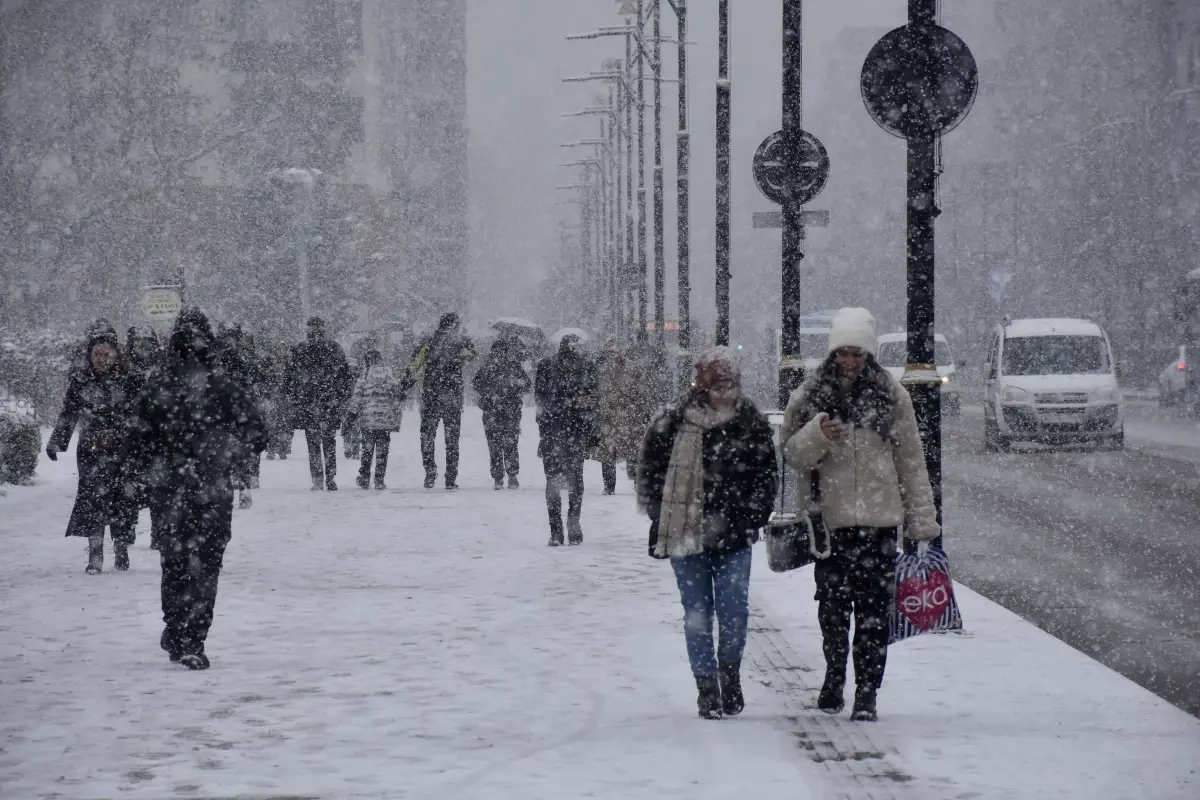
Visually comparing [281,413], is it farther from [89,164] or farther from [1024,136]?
[1024,136]

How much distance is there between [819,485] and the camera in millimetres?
7711

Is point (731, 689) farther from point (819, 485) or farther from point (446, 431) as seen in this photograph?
point (446, 431)

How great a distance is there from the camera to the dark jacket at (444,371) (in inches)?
831

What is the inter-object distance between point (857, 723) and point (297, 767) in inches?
92.6

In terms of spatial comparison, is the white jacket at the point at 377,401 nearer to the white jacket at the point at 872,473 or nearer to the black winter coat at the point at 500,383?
the black winter coat at the point at 500,383

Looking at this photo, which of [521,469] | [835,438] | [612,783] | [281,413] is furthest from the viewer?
[281,413]

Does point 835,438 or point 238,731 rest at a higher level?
point 835,438

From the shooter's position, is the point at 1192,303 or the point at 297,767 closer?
the point at 297,767

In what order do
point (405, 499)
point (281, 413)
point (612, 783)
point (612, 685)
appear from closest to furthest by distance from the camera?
point (612, 783)
point (612, 685)
point (405, 499)
point (281, 413)

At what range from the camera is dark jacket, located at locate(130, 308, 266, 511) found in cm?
956

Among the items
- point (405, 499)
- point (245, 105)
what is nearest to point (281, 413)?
point (405, 499)

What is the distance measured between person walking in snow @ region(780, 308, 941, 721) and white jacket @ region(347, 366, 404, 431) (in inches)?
548

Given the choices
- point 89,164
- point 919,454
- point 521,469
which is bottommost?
point 521,469

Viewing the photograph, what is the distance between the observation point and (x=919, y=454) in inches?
302
